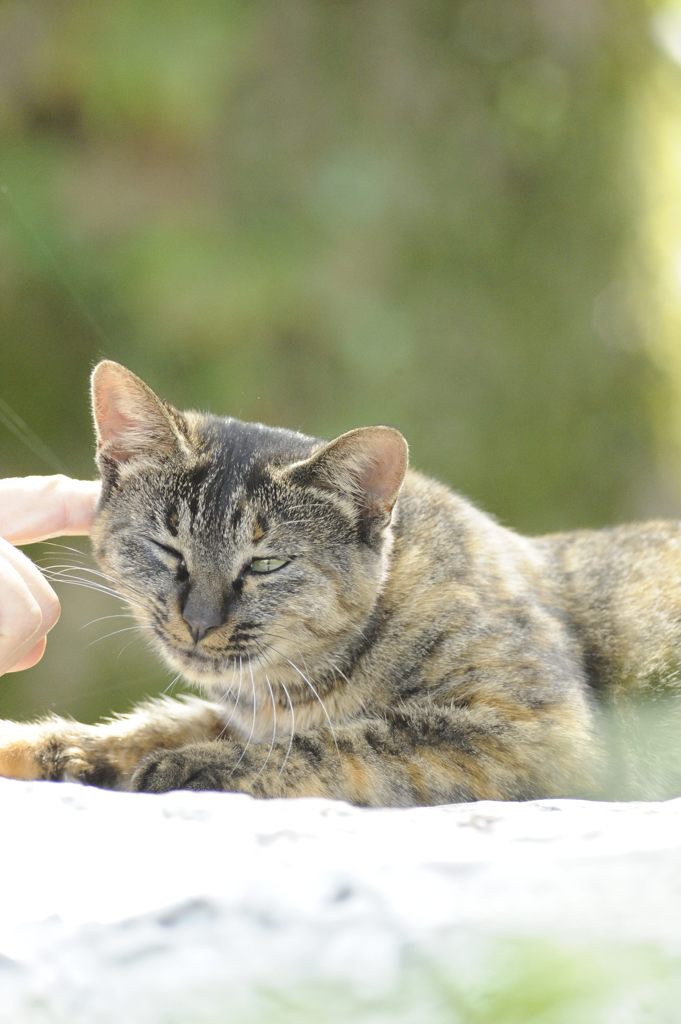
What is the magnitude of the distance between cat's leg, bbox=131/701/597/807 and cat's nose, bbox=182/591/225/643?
167 mm

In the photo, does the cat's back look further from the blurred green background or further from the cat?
the blurred green background

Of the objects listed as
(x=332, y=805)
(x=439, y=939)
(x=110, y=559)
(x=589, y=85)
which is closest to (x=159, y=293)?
(x=589, y=85)

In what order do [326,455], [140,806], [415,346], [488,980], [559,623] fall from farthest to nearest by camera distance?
1. [415,346]
2. [559,623]
3. [326,455]
4. [140,806]
5. [488,980]

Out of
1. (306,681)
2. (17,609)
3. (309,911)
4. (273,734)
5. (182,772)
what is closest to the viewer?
(309,911)

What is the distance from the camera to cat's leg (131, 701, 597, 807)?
60.6 inches

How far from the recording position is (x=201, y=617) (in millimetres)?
1683

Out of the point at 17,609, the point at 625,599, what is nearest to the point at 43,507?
the point at 17,609

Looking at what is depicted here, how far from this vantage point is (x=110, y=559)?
1.87 meters

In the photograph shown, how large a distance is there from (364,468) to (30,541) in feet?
1.86

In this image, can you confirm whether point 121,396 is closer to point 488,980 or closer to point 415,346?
point 488,980

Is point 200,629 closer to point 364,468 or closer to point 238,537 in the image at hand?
point 238,537

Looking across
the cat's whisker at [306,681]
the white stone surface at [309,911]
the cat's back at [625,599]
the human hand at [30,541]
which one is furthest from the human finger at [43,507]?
the cat's back at [625,599]

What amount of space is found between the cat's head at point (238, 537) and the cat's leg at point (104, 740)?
9 centimetres

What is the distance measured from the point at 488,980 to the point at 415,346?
3674 millimetres
